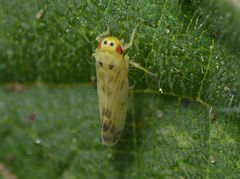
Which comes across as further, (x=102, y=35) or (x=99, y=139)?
(x=99, y=139)

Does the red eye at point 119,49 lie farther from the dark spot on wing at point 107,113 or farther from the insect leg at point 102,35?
the dark spot on wing at point 107,113

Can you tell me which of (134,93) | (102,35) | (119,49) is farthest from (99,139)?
(102,35)

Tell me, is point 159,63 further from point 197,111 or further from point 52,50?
point 52,50

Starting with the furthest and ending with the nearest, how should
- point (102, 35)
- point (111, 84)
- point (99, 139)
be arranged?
point (99, 139), point (111, 84), point (102, 35)


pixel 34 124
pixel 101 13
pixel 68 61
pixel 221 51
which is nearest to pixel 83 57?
pixel 68 61

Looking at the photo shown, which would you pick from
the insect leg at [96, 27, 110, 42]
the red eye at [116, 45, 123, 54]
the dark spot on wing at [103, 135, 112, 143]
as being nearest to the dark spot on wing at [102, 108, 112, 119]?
the dark spot on wing at [103, 135, 112, 143]

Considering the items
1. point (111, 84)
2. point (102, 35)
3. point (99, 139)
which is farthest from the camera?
point (99, 139)

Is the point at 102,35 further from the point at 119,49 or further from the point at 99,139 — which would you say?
the point at 99,139
